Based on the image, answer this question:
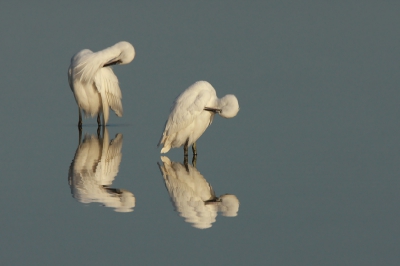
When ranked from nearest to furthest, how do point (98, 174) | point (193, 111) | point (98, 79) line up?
point (98, 174) → point (193, 111) → point (98, 79)

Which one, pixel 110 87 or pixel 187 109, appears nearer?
pixel 187 109

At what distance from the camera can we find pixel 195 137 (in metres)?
16.8

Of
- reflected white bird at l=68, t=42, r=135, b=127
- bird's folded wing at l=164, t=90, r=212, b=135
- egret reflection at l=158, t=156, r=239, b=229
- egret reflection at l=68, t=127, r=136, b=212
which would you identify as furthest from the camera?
reflected white bird at l=68, t=42, r=135, b=127

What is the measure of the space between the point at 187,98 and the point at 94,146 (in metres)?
2.64

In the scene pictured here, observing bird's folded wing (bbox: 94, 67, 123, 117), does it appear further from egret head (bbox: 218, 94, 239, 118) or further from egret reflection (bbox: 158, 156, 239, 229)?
egret reflection (bbox: 158, 156, 239, 229)

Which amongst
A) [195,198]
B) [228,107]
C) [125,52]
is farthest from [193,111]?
[125,52]

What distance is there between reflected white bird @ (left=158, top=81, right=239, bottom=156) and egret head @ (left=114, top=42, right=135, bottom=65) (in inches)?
197

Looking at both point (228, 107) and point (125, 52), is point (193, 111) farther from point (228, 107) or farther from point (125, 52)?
point (125, 52)

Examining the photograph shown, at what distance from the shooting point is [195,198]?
13.2 metres

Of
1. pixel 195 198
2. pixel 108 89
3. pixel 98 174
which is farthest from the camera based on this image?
pixel 108 89

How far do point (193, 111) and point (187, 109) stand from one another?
4.4 inches

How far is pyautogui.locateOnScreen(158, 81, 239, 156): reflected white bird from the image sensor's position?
16.5 meters

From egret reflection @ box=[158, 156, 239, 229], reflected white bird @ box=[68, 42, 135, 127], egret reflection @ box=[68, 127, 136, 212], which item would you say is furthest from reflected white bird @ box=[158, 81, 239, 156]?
reflected white bird @ box=[68, 42, 135, 127]

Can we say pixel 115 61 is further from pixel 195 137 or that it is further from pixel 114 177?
pixel 114 177
